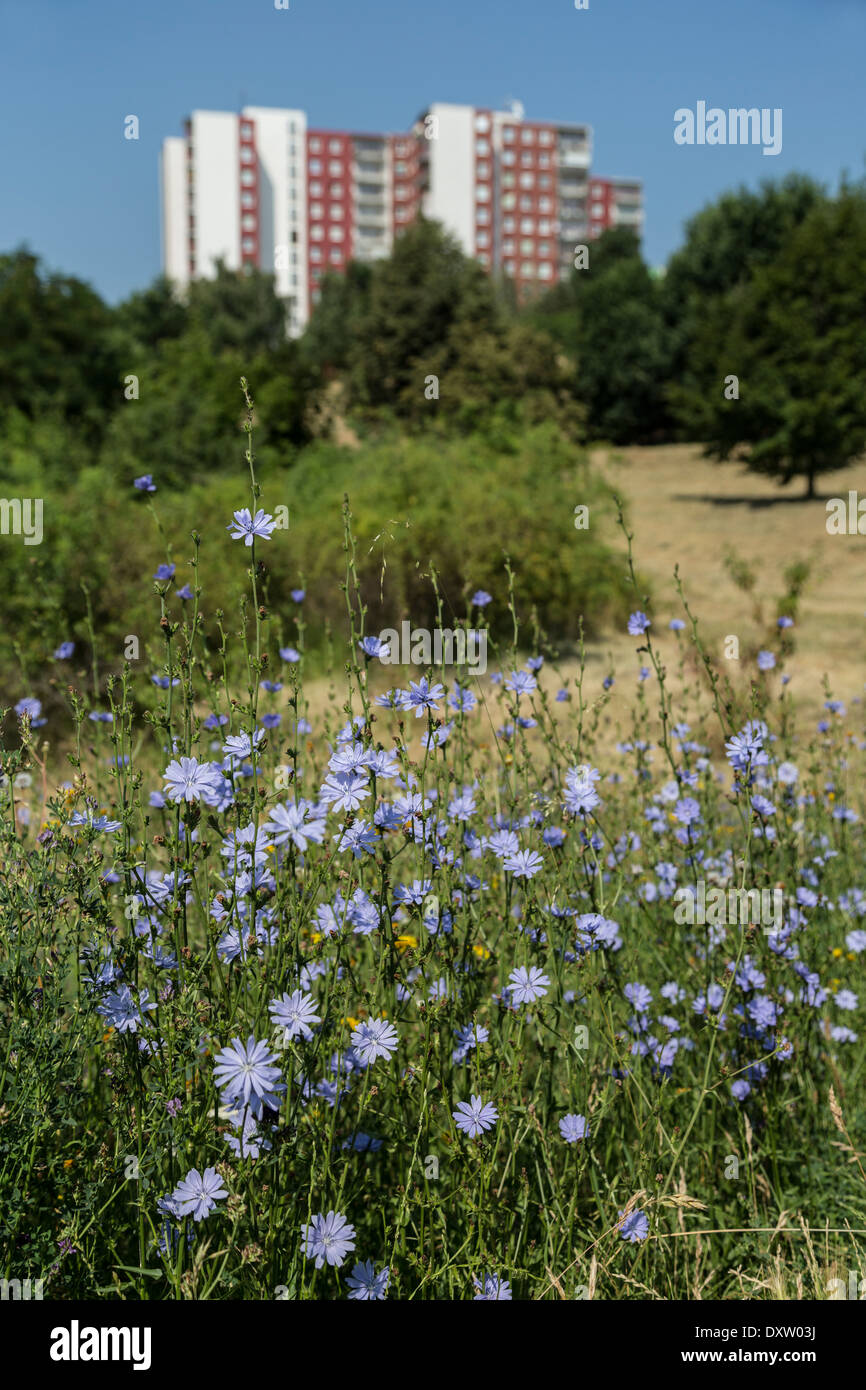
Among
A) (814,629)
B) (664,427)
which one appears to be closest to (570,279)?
(664,427)

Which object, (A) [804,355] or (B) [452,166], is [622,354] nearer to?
(A) [804,355]

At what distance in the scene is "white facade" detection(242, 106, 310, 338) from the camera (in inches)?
2724

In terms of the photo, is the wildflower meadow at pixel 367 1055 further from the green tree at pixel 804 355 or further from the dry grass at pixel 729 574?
the green tree at pixel 804 355

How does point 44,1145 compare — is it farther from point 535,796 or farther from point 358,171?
point 358,171

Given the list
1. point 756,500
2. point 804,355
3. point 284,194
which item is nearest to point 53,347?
point 804,355

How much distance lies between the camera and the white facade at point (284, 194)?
69.2 metres

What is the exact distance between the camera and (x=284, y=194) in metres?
71.1

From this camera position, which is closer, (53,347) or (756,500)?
(53,347)

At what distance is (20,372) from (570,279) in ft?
111

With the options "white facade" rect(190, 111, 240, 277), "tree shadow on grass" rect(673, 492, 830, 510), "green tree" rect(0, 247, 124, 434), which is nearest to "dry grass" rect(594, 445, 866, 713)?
"tree shadow on grass" rect(673, 492, 830, 510)

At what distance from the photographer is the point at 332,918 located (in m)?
2.15

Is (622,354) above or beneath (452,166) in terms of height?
beneath

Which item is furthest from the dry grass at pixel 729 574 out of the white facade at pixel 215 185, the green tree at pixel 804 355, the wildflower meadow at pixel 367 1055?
the white facade at pixel 215 185

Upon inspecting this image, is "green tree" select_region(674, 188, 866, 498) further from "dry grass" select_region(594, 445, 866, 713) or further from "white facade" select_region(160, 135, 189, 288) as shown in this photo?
"white facade" select_region(160, 135, 189, 288)
